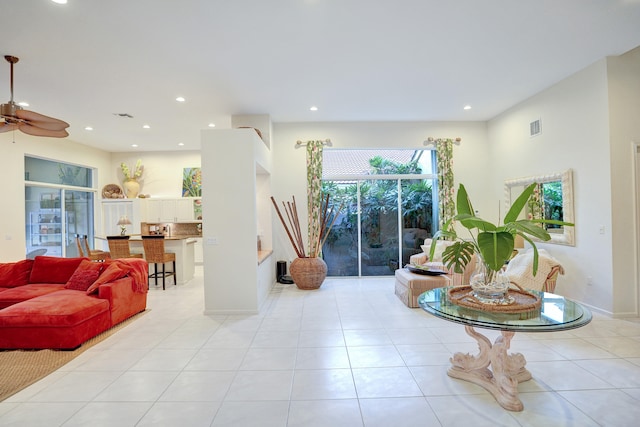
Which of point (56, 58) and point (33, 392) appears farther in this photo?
point (56, 58)

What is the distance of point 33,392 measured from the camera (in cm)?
259

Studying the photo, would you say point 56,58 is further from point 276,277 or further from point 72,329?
point 276,277

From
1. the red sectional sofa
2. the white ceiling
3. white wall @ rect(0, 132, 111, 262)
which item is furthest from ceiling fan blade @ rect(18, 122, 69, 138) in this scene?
white wall @ rect(0, 132, 111, 262)

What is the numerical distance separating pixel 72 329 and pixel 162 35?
3.27 m

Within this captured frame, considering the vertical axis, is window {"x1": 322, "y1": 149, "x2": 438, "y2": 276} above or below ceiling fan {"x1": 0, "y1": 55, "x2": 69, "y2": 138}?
below

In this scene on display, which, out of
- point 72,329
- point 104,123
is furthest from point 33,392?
point 104,123

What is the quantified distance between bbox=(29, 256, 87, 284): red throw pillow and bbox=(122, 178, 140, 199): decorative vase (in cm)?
420

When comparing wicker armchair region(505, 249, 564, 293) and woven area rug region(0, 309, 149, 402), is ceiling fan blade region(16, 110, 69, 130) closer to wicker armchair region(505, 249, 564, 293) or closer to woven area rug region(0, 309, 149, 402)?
woven area rug region(0, 309, 149, 402)

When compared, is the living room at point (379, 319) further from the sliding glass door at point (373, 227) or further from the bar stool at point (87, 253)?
the bar stool at point (87, 253)

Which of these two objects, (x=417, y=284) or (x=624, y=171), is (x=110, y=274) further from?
(x=624, y=171)

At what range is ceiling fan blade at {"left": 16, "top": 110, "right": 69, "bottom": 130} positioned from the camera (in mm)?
3619

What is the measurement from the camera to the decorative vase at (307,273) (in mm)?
5902

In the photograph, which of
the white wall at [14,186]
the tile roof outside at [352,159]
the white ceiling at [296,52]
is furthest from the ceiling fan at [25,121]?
the tile roof outside at [352,159]

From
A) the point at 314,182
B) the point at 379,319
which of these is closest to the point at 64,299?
the point at 379,319
